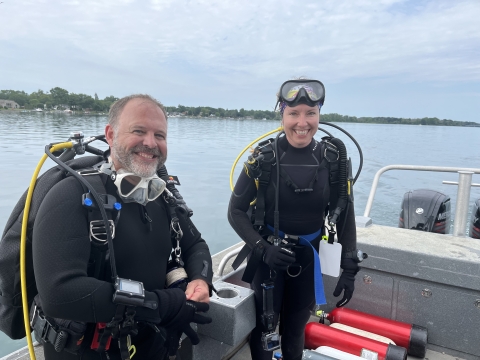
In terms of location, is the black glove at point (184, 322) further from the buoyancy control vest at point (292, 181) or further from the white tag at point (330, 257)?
the white tag at point (330, 257)

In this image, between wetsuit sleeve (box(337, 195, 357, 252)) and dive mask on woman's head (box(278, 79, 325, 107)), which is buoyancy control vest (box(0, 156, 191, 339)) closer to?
dive mask on woman's head (box(278, 79, 325, 107))

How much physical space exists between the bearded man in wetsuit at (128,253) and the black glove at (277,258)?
1.22 ft

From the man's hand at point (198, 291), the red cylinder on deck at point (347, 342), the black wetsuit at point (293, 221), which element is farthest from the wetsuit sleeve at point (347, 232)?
the man's hand at point (198, 291)

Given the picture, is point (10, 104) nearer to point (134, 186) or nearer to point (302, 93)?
point (302, 93)

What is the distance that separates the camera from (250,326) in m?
1.87

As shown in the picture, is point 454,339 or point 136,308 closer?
point 136,308

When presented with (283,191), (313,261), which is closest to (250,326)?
(313,261)

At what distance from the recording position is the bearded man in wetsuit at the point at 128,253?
1.10 meters

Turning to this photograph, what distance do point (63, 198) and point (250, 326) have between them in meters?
1.18

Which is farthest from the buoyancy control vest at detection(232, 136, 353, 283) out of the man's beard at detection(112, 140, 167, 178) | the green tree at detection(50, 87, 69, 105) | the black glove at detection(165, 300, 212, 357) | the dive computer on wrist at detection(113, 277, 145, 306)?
the green tree at detection(50, 87, 69, 105)

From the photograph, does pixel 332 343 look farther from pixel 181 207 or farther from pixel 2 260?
pixel 2 260

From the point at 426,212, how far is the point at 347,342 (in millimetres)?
1721

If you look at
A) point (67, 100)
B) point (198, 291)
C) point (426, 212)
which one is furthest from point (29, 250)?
point (67, 100)

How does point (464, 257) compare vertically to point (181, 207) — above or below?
below
